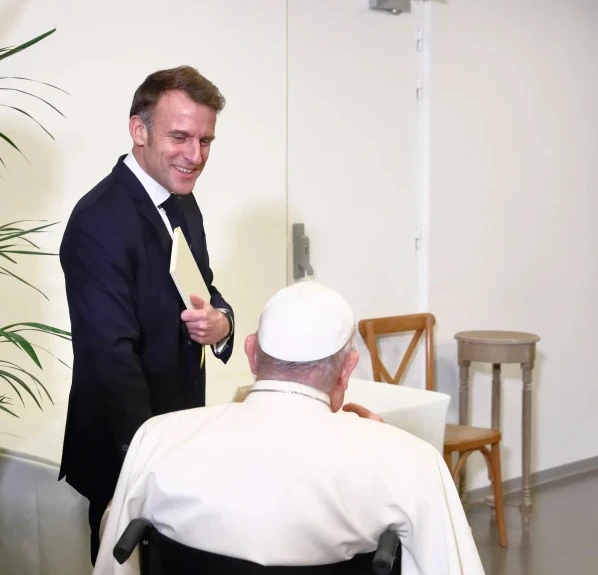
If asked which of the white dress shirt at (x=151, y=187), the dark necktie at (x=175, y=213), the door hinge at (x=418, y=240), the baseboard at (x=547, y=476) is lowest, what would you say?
the baseboard at (x=547, y=476)

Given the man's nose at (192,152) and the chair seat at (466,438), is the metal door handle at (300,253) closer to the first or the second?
the chair seat at (466,438)

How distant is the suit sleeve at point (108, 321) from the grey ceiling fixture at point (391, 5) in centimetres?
233

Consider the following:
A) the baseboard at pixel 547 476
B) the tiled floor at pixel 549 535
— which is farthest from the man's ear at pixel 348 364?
the baseboard at pixel 547 476

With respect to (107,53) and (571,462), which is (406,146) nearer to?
(107,53)

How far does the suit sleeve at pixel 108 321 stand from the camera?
5.87 feet

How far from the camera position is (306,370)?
59.7 inches

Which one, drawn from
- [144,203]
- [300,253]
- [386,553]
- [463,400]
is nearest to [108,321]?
[144,203]

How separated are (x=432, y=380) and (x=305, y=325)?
2608 millimetres

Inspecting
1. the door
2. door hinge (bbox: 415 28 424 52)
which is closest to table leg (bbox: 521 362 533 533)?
the door

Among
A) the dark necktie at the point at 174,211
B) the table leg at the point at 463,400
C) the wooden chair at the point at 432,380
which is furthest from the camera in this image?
the table leg at the point at 463,400

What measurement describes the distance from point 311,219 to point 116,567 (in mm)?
2330

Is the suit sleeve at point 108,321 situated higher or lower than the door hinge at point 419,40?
lower

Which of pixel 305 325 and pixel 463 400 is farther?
pixel 463 400

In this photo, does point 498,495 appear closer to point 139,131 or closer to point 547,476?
point 547,476
